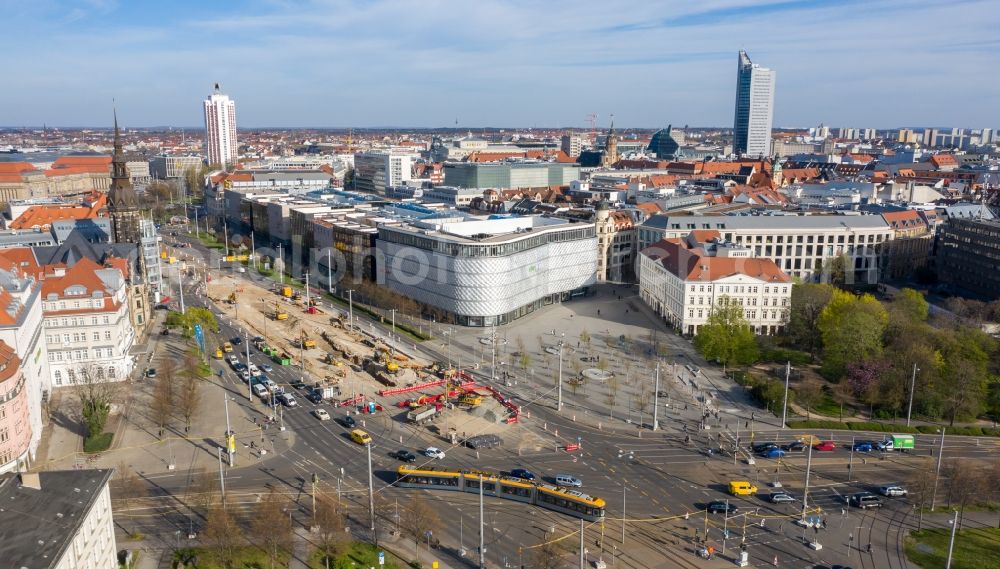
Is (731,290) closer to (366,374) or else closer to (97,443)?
(366,374)

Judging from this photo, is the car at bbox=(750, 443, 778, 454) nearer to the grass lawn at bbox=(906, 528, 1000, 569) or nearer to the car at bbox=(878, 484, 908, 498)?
the car at bbox=(878, 484, 908, 498)

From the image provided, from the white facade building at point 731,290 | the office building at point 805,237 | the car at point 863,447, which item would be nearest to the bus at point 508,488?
the car at point 863,447

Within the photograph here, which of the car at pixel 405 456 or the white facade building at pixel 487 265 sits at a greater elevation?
the white facade building at pixel 487 265

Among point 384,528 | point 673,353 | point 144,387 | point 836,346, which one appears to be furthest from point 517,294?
point 384,528

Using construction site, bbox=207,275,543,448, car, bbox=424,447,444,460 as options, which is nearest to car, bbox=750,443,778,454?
construction site, bbox=207,275,543,448

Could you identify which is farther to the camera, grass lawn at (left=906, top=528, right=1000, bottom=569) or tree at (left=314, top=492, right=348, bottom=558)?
grass lawn at (left=906, top=528, right=1000, bottom=569)

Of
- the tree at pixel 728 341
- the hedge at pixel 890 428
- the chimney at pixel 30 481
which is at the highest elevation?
the chimney at pixel 30 481

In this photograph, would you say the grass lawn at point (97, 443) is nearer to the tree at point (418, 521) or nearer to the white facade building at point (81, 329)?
the white facade building at point (81, 329)

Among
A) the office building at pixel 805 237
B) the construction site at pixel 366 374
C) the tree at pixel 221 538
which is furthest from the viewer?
the office building at pixel 805 237
